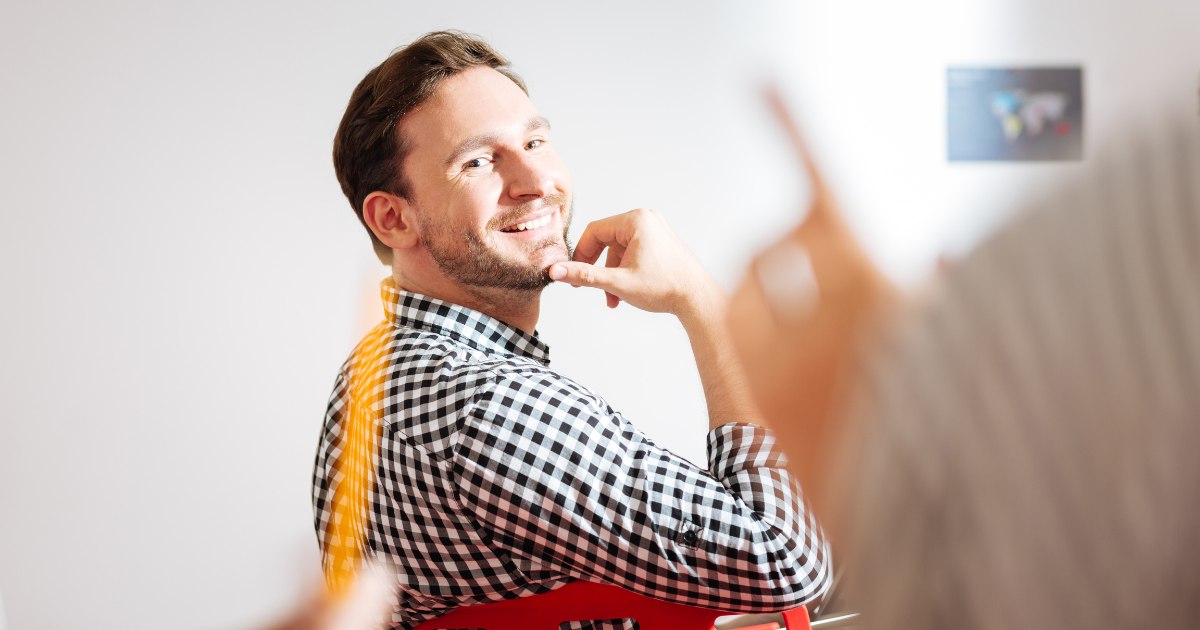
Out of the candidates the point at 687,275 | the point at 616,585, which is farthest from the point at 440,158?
the point at 616,585

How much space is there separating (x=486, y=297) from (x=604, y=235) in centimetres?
21

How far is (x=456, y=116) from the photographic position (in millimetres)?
1452

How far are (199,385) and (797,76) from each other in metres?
1.90

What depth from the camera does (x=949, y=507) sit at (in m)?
0.24

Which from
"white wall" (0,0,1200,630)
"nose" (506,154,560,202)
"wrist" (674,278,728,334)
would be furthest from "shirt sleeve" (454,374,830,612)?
"white wall" (0,0,1200,630)

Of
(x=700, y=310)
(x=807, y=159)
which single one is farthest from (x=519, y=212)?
(x=807, y=159)

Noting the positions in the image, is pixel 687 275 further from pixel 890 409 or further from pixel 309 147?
pixel 309 147

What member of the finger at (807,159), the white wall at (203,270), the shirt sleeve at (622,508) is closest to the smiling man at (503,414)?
the shirt sleeve at (622,508)

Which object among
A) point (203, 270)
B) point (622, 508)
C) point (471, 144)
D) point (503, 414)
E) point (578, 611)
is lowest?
point (578, 611)

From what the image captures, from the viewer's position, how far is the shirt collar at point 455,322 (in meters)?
1.32

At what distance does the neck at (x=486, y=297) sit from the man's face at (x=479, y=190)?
0.5 inches

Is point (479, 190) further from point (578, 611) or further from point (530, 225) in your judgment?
point (578, 611)

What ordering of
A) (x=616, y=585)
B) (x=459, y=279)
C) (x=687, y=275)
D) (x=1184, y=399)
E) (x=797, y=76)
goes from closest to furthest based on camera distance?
(x=1184, y=399)
(x=616, y=585)
(x=687, y=275)
(x=459, y=279)
(x=797, y=76)

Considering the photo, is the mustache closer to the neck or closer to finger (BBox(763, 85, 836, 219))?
the neck
